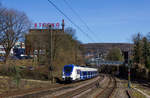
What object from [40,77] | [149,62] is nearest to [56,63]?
[40,77]

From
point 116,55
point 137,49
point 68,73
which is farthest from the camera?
point 116,55

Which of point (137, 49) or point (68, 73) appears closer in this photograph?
point (68, 73)

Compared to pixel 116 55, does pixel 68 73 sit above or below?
below

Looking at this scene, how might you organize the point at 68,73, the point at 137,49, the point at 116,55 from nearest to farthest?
the point at 68,73
the point at 137,49
the point at 116,55

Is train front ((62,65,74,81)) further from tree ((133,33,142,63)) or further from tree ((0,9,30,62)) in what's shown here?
tree ((133,33,142,63))

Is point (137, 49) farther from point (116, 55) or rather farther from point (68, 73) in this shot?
point (116, 55)

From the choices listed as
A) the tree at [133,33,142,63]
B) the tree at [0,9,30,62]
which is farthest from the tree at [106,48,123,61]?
the tree at [0,9,30,62]

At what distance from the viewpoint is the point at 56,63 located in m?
50.8

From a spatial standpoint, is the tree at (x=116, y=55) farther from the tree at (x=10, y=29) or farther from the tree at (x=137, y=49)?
the tree at (x=10, y=29)

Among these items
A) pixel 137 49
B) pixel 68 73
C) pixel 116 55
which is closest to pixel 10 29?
pixel 68 73

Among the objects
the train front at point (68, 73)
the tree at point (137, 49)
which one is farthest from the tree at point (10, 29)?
the tree at point (137, 49)

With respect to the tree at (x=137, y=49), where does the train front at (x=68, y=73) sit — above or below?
below

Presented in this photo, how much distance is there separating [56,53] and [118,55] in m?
74.4

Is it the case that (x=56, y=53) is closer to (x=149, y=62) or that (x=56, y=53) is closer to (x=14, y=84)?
(x=149, y=62)
